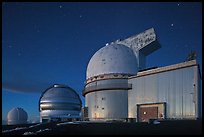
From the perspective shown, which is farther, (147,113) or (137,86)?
(137,86)

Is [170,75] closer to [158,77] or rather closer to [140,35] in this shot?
[158,77]

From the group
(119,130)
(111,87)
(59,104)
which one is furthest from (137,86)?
(59,104)

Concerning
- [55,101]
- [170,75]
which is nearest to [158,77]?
[170,75]

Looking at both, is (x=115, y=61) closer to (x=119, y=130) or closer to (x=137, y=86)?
(x=137, y=86)

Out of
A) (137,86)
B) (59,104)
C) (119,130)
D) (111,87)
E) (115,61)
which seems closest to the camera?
(119,130)

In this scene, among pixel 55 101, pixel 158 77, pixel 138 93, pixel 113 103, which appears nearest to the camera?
pixel 158 77

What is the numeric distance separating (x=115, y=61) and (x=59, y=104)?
2136 cm

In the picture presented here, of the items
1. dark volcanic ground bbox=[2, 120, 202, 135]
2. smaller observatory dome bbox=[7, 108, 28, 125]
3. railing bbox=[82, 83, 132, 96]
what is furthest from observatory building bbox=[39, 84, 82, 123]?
dark volcanic ground bbox=[2, 120, 202, 135]

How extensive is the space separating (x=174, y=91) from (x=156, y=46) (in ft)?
33.6

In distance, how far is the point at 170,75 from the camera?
92.8ft

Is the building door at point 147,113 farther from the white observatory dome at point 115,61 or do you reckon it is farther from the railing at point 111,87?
the white observatory dome at point 115,61

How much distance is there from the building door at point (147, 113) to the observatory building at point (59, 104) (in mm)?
21129

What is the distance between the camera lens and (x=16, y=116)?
183ft

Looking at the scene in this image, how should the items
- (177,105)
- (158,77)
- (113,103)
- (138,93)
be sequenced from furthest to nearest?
(113,103) → (138,93) → (158,77) → (177,105)
